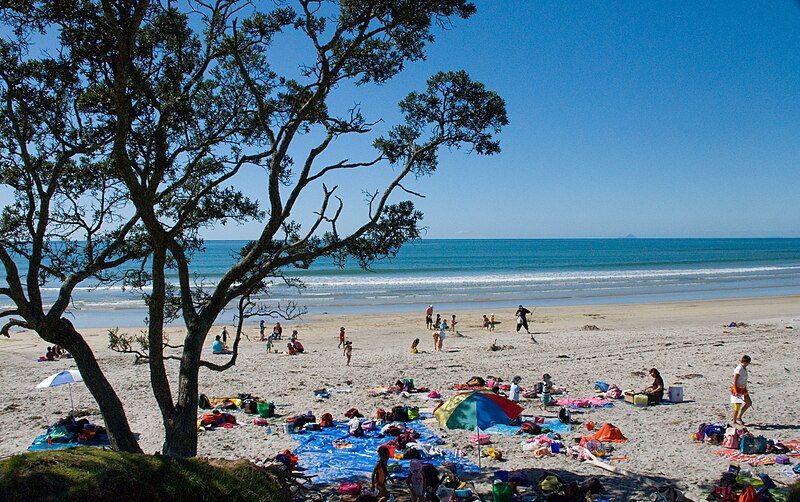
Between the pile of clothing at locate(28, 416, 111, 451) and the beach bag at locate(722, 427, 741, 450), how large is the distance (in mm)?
11985

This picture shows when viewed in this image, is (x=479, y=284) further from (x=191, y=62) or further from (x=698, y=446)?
(x=191, y=62)

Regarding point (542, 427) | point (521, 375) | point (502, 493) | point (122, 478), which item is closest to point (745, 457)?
point (542, 427)

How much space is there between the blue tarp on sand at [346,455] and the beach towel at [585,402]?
148 inches

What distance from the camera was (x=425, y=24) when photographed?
8586mm

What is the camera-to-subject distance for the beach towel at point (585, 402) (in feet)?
48.9

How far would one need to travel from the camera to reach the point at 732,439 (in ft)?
38.0

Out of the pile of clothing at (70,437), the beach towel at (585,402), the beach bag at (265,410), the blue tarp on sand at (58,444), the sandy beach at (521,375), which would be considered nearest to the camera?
the sandy beach at (521,375)

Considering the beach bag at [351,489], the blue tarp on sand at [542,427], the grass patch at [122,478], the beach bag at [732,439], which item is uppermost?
the grass patch at [122,478]

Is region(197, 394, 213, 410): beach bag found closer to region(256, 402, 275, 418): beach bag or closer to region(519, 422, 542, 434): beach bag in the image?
region(256, 402, 275, 418): beach bag

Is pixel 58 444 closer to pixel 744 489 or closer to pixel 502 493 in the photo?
pixel 502 493

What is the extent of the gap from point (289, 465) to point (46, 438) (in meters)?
5.73

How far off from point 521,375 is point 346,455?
8.14 metres

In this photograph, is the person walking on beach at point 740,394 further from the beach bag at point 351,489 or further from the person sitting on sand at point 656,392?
the beach bag at point 351,489

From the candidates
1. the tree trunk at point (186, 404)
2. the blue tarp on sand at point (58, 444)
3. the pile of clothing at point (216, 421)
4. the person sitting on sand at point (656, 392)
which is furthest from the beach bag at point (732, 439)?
the blue tarp on sand at point (58, 444)
